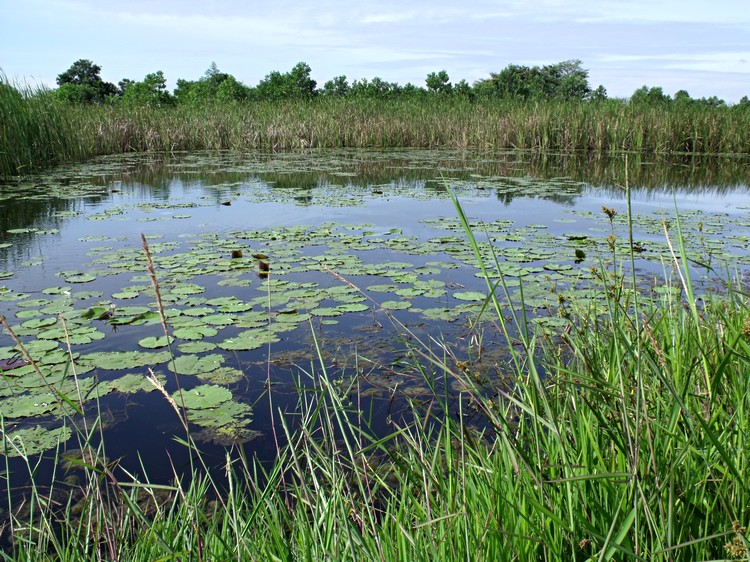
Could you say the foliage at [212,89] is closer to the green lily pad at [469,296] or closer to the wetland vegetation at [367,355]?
the wetland vegetation at [367,355]

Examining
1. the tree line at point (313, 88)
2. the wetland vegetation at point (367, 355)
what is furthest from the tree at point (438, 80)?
the wetland vegetation at point (367, 355)

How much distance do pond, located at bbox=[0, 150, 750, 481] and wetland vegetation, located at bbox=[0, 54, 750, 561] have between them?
0.02 meters

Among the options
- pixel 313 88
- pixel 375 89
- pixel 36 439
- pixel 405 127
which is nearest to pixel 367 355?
pixel 36 439

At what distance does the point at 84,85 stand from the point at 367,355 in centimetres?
5128

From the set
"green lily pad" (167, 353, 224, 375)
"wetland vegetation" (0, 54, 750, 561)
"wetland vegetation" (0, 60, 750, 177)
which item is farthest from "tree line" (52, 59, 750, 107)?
"green lily pad" (167, 353, 224, 375)

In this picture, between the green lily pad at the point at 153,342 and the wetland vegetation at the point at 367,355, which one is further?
the green lily pad at the point at 153,342

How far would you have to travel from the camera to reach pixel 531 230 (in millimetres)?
5844

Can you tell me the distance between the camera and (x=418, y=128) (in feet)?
51.7

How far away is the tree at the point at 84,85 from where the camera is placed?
43.8 meters

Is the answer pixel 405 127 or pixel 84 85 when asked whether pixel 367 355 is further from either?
pixel 84 85

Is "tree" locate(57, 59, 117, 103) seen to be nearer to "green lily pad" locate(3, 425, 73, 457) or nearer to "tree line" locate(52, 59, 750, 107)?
"tree line" locate(52, 59, 750, 107)

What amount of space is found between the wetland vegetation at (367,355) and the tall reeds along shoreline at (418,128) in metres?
1.09

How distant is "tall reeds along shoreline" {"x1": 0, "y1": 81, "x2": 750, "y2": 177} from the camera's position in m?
13.5

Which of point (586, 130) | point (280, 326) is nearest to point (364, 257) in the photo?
point (280, 326)
